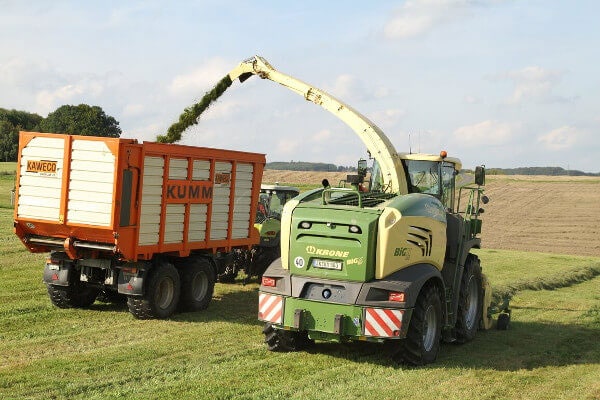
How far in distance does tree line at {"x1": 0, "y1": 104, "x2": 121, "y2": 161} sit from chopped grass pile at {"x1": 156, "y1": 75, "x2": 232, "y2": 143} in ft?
114

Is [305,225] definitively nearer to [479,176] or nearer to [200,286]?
[479,176]

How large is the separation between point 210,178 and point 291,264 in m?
3.94

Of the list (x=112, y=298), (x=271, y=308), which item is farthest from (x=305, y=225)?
(x=112, y=298)

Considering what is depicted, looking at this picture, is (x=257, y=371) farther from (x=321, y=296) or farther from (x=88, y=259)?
(x=88, y=259)

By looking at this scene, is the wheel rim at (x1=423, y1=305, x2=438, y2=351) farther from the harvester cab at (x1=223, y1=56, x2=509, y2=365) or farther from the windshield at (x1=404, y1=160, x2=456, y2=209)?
the windshield at (x1=404, y1=160, x2=456, y2=209)

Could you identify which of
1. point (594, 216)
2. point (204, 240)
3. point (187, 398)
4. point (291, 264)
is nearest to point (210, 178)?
point (204, 240)

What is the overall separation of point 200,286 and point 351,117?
12.8 feet

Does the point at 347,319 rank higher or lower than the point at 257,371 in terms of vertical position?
higher

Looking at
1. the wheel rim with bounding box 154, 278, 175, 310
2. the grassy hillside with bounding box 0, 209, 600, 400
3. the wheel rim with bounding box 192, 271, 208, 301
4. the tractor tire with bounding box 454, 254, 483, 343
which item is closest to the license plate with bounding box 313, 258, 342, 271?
the grassy hillside with bounding box 0, 209, 600, 400

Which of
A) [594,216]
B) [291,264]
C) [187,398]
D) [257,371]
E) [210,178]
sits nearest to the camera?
[187,398]

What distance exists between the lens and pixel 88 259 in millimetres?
11945

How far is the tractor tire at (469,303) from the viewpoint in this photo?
11078 mm

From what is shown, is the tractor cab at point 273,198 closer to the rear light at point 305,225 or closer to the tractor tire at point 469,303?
the tractor tire at point 469,303

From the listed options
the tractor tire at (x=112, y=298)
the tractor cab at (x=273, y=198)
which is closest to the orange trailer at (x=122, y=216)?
the tractor tire at (x=112, y=298)
